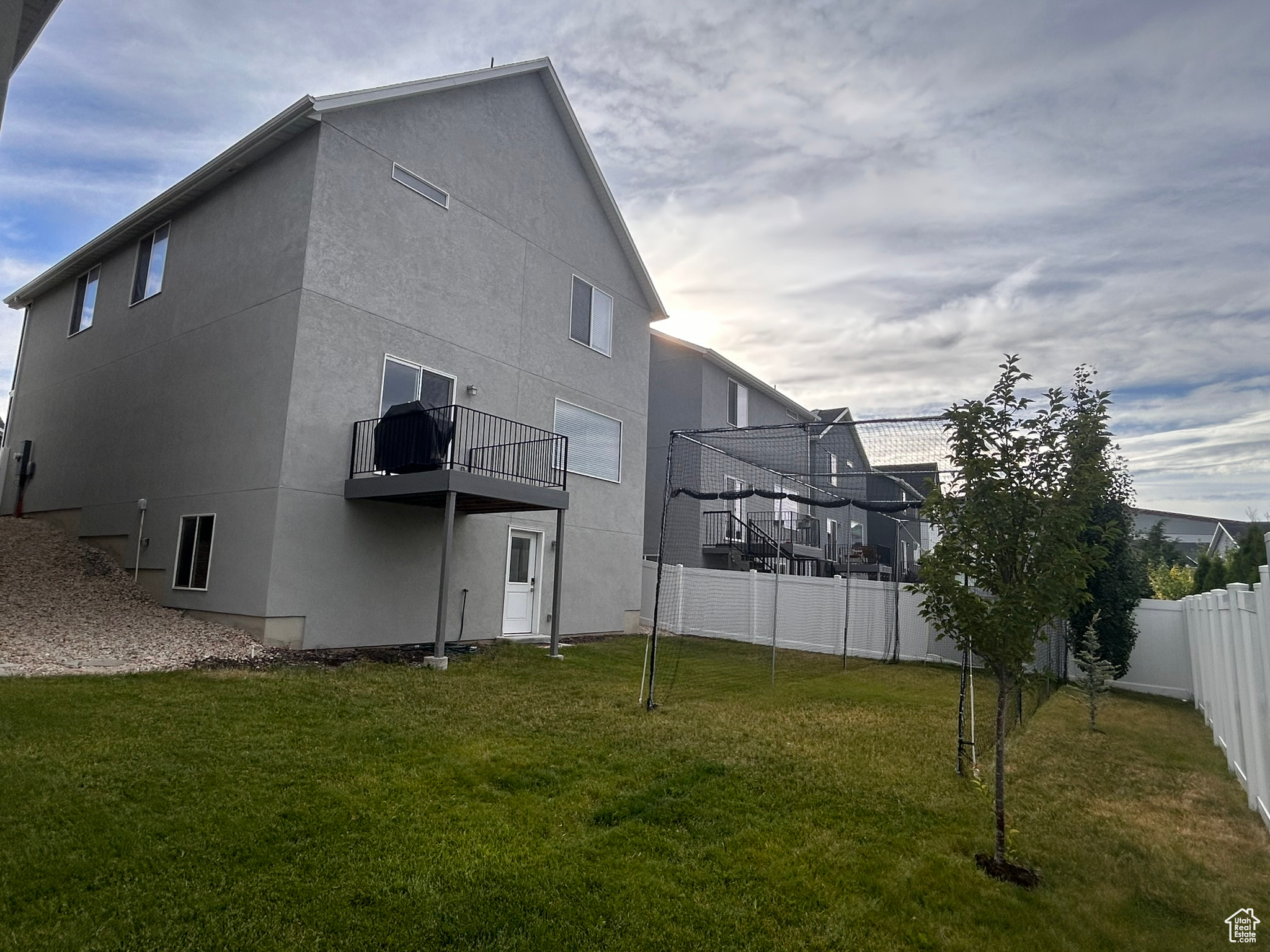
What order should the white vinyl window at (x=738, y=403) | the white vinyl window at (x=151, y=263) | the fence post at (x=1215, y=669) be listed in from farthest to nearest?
the white vinyl window at (x=738, y=403) → the white vinyl window at (x=151, y=263) → the fence post at (x=1215, y=669)

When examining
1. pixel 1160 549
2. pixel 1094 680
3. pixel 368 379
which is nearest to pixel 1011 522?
pixel 1094 680

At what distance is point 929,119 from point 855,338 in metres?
6.50

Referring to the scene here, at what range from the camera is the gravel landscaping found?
8.19 m

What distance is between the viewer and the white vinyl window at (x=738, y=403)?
21.5 meters

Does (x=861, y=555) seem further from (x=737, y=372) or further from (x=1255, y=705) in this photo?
(x=1255, y=705)

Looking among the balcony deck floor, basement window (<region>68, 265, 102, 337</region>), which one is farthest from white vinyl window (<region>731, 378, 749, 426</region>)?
basement window (<region>68, 265, 102, 337</region>)

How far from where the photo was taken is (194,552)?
10844 millimetres

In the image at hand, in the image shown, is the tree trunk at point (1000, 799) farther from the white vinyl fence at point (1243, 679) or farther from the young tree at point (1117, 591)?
the young tree at point (1117, 591)

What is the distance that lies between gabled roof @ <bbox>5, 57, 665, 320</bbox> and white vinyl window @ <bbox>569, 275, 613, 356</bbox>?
4.63 feet

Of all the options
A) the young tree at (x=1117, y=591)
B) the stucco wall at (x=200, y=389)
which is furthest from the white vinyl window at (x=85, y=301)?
the young tree at (x=1117, y=591)

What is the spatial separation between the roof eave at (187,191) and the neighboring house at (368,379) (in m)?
0.06

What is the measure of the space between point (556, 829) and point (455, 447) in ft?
22.6

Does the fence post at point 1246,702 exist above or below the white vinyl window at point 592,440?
below

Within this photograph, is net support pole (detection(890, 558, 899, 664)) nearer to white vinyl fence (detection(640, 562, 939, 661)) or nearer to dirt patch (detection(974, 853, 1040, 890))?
white vinyl fence (detection(640, 562, 939, 661))
